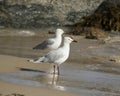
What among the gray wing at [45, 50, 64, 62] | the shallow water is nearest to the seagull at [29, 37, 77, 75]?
the gray wing at [45, 50, 64, 62]

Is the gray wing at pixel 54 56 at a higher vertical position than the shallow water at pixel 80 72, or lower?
higher

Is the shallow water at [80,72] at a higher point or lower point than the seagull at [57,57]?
lower

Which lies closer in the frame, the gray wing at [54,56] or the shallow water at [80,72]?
the shallow water at [80,72]

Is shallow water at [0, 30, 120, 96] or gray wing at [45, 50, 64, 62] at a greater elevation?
gray wing at [45, 50, 64, 62]

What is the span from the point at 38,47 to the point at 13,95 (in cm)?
587

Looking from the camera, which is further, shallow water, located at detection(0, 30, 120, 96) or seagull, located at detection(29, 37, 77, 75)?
seagull, located at detection(29, 37, 77, 75)

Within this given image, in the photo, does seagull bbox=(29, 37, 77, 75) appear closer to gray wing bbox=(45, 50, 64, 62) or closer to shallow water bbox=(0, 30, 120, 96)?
gray wing bbox=(45, 50, 64, 62)

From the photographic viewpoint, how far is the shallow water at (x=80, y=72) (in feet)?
29.1

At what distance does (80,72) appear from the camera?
10570 mm

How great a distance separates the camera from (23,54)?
13.0 metres

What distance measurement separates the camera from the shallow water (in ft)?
29.1

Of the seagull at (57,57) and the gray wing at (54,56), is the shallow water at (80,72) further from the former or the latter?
the gray wing at (54,56)

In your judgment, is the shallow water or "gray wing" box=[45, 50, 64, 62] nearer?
the shallow water

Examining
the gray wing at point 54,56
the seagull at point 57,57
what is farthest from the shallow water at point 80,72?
the gray wing at point 54,56
